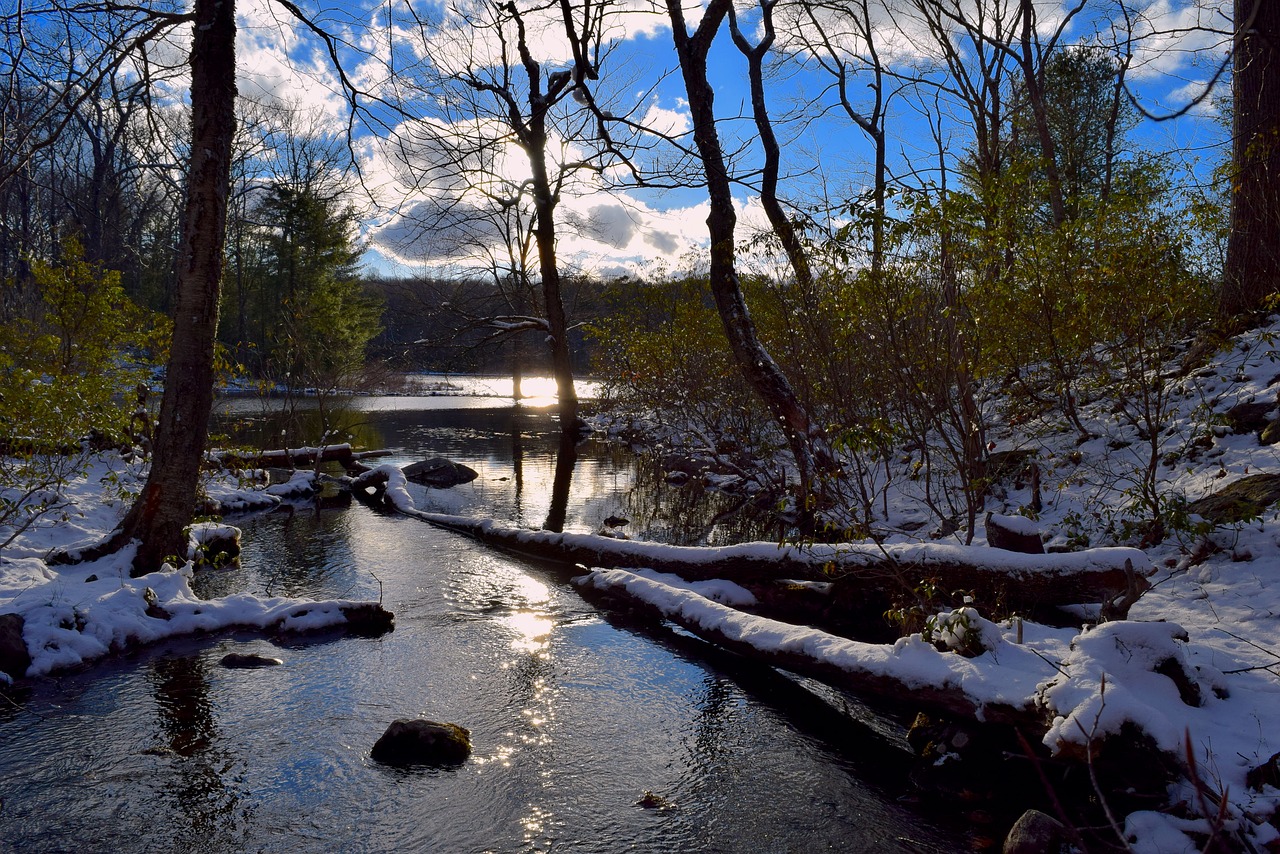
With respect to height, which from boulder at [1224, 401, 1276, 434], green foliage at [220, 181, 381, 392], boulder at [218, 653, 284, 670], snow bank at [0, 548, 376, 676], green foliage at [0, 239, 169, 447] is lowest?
boulder at [218, 653, 284, 670]

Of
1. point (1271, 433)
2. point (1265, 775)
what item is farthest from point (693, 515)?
point (1265, 775)

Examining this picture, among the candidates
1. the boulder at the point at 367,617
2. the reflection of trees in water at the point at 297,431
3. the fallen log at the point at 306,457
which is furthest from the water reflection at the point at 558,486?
the boulder at the point at 367,617

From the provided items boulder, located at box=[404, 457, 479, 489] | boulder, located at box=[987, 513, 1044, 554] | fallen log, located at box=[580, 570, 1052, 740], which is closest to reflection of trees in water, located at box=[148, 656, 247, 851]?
fallen log, located at box=[580, 570, 1052, 740]

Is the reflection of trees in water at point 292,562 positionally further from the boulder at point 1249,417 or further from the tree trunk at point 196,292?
the boulder at point 1249,417

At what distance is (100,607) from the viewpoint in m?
6.08

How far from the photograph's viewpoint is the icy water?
3.77 m

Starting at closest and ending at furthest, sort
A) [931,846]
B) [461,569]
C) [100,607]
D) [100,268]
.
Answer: [931,846] → [100,607] → [461,569] → [100,268]

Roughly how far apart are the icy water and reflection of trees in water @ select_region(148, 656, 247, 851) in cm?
1

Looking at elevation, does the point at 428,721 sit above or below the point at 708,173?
below

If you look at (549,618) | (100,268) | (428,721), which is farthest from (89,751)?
(100,268)

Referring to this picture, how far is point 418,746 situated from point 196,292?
4.76 meters

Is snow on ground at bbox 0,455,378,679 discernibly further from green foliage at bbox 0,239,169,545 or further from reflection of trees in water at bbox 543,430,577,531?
reflection of trees in water at bbox 543,430,577,531

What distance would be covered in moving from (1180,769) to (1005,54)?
17275 mm

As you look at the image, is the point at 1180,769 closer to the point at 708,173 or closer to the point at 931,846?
the point at 931,846
